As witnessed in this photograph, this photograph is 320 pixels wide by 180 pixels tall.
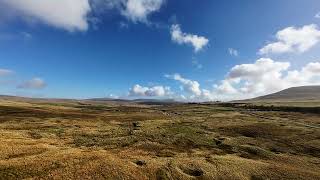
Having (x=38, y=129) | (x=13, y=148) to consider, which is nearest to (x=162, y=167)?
(x=13, y=148)

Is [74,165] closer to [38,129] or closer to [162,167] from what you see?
[162,167]

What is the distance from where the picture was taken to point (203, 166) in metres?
50.4

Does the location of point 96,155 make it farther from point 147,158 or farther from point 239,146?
point 239,146

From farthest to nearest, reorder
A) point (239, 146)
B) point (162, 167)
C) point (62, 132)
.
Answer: point (62, 132)
point (239, 146)
point (162, 167)

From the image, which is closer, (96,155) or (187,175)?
(187,175)

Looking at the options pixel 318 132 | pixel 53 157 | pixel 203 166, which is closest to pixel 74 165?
pixel 53 157

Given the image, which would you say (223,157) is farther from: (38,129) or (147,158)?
(38,129)

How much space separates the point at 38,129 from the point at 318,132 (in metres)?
72.2

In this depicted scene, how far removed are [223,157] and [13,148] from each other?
34.1 meters

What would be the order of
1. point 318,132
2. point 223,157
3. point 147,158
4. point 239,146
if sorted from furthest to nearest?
point 318,132 → point 239,146 → point 223,157 → point 147,158

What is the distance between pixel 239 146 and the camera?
6919cm

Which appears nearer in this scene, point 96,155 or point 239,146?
point 96,155

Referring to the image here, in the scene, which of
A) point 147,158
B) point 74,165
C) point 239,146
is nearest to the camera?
point 74,165

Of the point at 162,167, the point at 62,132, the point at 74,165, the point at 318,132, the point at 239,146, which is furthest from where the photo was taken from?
the point at 318,132
